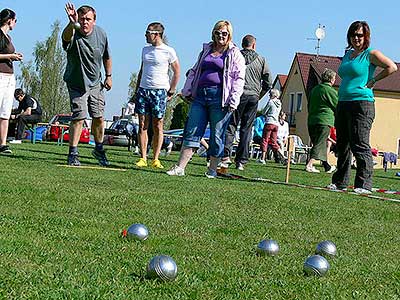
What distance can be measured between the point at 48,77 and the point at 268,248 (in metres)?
69.0

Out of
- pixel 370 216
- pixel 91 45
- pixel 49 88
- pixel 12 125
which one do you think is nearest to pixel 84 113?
pixel 91 45

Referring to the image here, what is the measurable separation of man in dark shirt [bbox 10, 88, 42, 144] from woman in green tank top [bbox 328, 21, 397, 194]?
1354 centimetres

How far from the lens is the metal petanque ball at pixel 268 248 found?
13.5ft

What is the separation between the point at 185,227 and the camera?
16.0 feet

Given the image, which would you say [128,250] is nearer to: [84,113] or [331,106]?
[84,113]

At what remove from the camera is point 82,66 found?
31.5 feet

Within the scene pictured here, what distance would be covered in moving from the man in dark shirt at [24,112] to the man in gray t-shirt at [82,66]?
11.5 metres

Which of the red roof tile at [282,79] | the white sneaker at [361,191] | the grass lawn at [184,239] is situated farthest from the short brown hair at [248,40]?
the red roof tile at [282,79]

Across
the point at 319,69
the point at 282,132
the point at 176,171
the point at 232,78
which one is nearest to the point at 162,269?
the point at 176,171

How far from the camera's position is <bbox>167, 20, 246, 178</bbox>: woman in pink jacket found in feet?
29.8

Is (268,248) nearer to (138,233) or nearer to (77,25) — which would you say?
(138,233)

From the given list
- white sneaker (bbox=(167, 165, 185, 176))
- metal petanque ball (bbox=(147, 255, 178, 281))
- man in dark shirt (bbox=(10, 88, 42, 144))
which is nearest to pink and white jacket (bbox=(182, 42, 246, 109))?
white sneaker (bbox=(167, 165, 185, 176))

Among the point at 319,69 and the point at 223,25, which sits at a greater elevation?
the point at 319,69

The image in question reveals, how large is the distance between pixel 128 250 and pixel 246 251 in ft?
2.28
